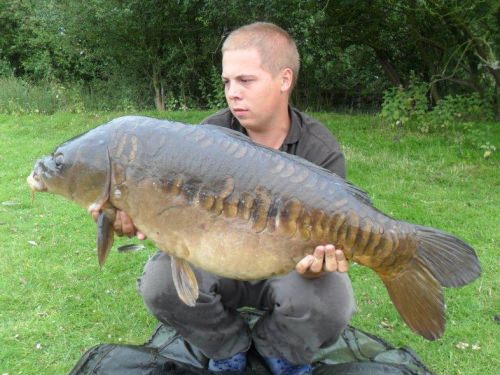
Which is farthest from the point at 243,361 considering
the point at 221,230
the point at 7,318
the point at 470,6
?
the point at 470,6

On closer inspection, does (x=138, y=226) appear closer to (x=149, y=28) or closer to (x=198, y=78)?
(x=149, y=28)

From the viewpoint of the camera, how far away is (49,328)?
2.20 meters

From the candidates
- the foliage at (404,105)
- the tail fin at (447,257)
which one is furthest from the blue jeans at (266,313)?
the foliage at (404,105)

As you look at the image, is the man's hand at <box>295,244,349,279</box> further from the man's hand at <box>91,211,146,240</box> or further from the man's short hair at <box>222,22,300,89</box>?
the man's short hair at <box>222,22,300,89</box>

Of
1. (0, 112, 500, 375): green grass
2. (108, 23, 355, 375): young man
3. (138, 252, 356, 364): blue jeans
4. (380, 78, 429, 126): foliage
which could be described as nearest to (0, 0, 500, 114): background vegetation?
(380, 78, 429, 126): foliage

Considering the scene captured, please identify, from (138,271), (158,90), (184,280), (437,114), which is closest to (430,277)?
A: (184,280)

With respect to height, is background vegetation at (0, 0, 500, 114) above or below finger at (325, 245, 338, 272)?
below

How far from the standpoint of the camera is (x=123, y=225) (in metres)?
1.44

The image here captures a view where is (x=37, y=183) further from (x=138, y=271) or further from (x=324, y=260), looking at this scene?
(x=138, y=271)

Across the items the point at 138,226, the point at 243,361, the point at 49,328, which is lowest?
the point at 49,328

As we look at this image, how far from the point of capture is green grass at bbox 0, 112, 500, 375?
210 cm

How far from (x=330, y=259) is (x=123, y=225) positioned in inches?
20.3

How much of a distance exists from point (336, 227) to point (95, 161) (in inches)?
23.3

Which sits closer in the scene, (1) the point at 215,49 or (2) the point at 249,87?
(2) the point at 249,87
